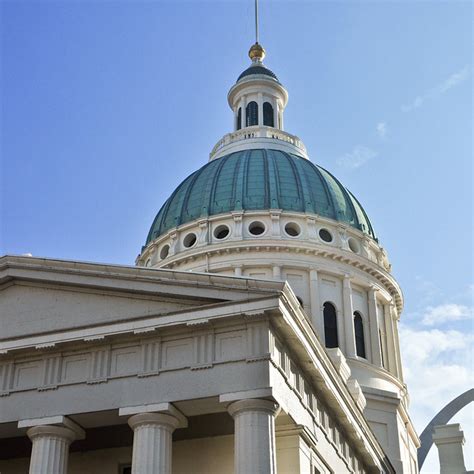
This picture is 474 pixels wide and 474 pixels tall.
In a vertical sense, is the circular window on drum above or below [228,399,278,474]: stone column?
above

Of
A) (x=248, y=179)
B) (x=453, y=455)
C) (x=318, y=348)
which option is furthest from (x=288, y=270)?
(x=318, y=348)

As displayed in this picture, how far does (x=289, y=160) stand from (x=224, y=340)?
35349 millimetres

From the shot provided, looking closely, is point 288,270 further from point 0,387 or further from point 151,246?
point 0,387

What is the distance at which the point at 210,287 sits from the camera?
26281 mm

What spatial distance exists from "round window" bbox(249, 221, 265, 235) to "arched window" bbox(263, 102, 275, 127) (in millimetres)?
13247

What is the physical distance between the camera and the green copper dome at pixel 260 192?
2228 inches

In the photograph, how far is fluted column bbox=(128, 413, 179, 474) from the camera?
24.6 m

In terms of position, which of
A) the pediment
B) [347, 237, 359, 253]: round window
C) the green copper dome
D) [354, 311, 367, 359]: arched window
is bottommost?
the pediment

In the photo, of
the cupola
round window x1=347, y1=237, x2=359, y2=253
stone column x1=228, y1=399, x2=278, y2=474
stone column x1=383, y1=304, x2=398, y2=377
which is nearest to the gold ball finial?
the cupola

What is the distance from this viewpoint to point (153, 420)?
25141 millimetres

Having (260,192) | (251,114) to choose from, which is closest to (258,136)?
(251,114)

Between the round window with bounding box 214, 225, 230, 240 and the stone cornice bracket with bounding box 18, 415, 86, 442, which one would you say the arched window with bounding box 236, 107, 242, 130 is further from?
the stone cornice bracket with bounding box 18, 415, 86, 442

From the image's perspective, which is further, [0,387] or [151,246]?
[151,246]

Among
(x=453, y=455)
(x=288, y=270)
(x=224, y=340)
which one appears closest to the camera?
(x=224, y=340)
